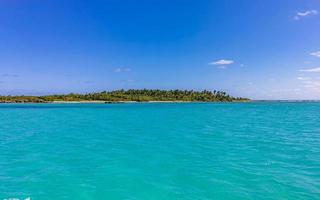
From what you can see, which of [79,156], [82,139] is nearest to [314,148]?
[79,156]

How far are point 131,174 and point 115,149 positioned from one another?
8002 mm

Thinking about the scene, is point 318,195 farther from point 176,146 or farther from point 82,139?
point 82,139

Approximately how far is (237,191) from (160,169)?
5.47m

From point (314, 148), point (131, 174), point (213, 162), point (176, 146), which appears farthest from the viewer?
point (176, 146)

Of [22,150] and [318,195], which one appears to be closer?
[318,195]

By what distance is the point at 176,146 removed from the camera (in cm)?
2533

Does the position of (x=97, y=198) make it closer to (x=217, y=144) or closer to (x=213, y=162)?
(x=213, y=162)

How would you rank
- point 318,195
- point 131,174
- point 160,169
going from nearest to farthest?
point 318,195 < point 131,174 < point 160,169

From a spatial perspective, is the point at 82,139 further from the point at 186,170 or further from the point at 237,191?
the point at 237,191

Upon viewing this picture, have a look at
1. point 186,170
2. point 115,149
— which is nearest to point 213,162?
point 186,170

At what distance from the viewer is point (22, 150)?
2342 centimetres

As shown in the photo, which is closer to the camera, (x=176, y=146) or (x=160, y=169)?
(x=160, y=169)

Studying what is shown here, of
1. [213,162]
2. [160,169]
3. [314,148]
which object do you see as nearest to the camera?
[160,169]

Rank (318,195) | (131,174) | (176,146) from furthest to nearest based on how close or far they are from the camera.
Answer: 1. (176,146)
2. (131,174)
3. (318,195)
